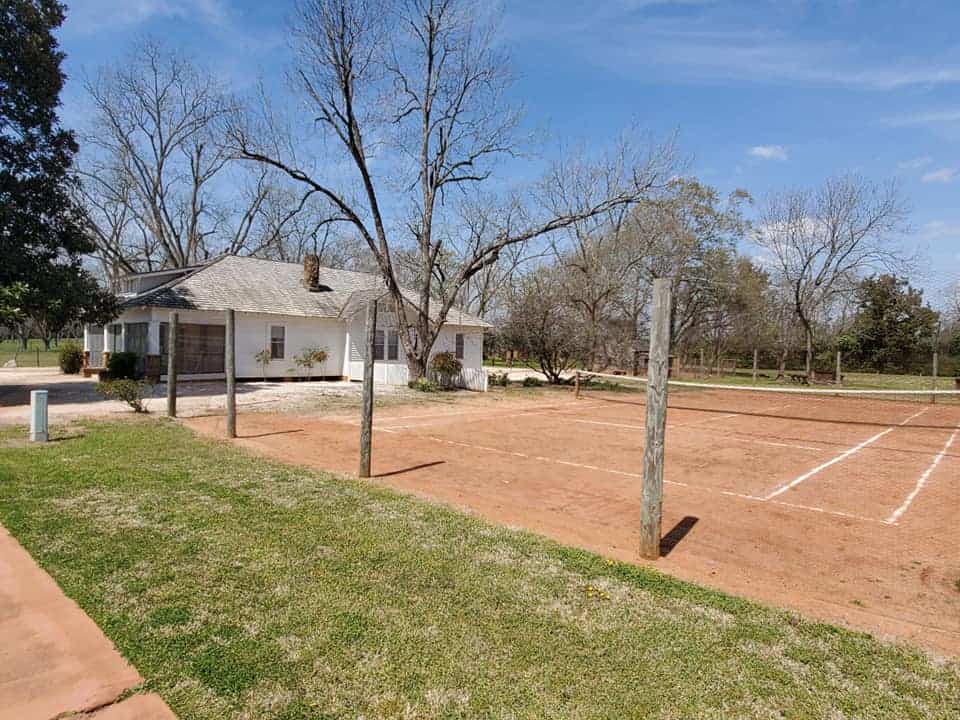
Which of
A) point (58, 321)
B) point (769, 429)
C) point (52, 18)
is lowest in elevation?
point (769, 429)

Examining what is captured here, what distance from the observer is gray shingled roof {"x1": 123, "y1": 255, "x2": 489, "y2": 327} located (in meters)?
20.3

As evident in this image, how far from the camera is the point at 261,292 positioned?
2331 centimetres

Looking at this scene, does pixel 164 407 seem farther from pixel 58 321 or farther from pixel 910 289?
pixel 910 289

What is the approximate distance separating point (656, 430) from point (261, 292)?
21.4m

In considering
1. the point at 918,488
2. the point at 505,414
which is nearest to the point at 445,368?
the point at 505,414

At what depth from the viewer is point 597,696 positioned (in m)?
2.84

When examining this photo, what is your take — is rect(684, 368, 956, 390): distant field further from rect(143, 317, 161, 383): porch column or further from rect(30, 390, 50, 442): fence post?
rect(30, 390, 50, 442): fence post

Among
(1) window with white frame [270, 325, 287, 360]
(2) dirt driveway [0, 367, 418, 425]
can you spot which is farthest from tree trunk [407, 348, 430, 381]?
(1) window with white frame [270, 325, 287, 360]

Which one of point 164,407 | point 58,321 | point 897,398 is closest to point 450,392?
point 164,407

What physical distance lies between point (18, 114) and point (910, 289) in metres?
Answer: 48.5

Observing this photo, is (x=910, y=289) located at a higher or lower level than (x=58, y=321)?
higher

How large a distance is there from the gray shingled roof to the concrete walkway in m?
17.1

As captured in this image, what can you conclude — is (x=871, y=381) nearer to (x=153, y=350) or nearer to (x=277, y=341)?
(x=277, y=341)

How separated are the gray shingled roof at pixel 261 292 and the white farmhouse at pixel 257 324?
0.13 feet
